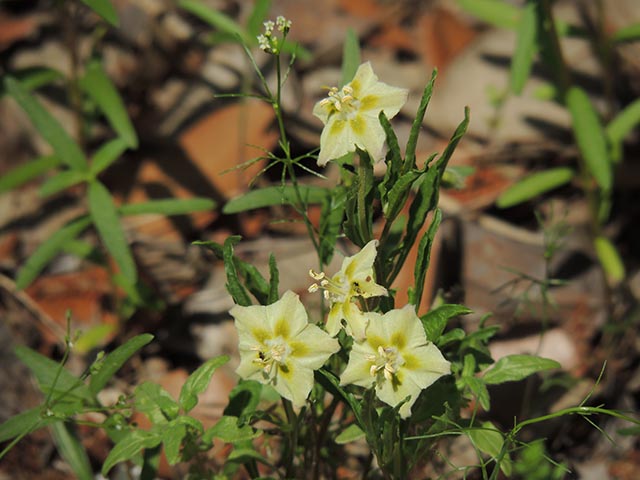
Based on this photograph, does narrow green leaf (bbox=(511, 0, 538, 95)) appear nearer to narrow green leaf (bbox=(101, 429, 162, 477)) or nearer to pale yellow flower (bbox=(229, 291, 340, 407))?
pale yellow flower (bbox=(229, 291, 340, 407))

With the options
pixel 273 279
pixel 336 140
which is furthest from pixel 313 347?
pixel 336 140

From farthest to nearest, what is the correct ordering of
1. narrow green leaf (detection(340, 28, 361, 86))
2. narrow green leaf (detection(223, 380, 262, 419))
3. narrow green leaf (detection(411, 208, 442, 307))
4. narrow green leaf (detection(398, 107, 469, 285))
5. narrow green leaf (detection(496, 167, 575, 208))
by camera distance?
narrow green leaf (detection(496, 167, 575, 208)) < narrow green leaf (detection(340, 28, 361, 86)) < narrow green leaf (detection(223, 380, 262, 419)) < narrow green leaf (detection(398, 107, 469, 285)) < narrow green leaf (detection(411, 208, 442, 307))

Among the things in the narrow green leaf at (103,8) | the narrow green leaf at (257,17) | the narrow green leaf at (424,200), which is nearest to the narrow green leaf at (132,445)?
the narrow green leaf at (424,200)

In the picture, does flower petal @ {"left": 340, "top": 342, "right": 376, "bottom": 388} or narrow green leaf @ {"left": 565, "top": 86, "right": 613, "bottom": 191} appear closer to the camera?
flower petal @ {"left": 340, "top": 342, "right": 376, "bottom": 388}

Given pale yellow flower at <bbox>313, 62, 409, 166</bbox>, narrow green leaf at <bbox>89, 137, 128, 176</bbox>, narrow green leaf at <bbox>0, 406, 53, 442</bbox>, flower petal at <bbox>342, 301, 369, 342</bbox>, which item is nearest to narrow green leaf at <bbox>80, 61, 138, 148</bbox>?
narrow green leaf at <bbox>89, 137, 128, 176</bbox>

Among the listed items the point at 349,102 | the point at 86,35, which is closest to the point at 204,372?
the point at 349,102

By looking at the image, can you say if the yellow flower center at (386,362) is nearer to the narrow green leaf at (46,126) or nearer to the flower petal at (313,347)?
the flower petal at (313,347)

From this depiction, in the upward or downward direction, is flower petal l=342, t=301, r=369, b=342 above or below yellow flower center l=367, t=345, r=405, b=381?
above

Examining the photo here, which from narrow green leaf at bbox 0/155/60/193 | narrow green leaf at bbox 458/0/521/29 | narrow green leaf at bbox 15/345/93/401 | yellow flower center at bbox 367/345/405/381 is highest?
narrow green leaf at bbox 458/0/521/29

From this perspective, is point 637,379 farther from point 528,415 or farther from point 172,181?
point 172,181
